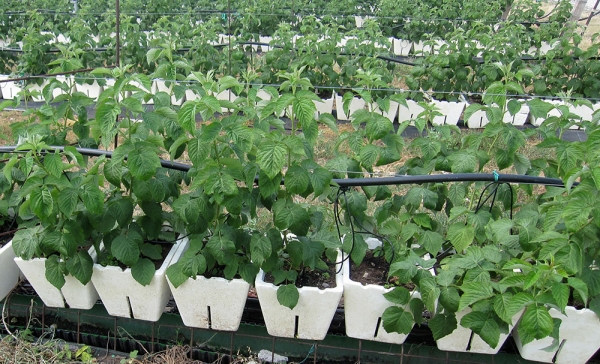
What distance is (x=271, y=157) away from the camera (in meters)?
1.87

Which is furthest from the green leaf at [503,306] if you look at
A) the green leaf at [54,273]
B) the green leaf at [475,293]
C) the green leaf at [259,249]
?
the green leaf at [54,273]

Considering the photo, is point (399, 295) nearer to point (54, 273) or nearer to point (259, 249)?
point (259, 249)

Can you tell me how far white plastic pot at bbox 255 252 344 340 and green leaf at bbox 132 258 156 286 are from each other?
1.33 ft

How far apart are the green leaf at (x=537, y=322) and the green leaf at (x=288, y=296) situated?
0.78m

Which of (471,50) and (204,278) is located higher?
(471,50)

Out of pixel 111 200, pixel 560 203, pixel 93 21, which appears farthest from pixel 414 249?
pixel 93 21

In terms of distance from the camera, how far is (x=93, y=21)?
6758mm

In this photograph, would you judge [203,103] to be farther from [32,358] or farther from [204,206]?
[32,358]

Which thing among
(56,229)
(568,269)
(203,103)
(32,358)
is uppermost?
(203,103)

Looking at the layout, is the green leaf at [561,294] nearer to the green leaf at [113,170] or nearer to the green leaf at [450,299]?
the green leaf at [450,299]

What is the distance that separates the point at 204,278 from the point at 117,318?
0.51 metres

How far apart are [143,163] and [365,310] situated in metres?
0.98

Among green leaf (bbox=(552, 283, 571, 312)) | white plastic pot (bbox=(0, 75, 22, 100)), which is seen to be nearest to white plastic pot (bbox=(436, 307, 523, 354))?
green leaf (bbox=(552, 283, 571, 312))

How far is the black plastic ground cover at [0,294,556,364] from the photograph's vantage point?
2244mm
